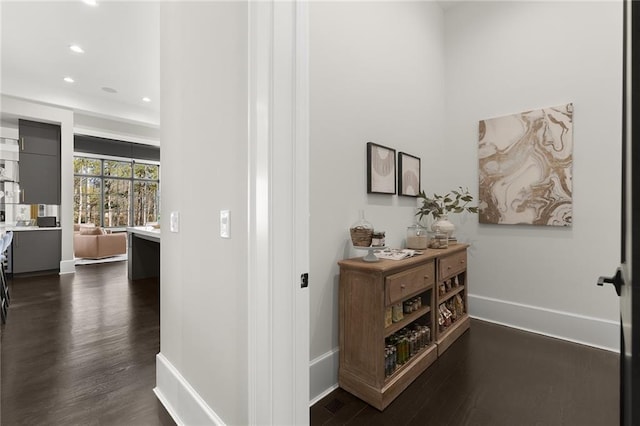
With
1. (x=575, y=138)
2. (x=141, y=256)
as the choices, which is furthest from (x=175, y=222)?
(x=141, y=256)

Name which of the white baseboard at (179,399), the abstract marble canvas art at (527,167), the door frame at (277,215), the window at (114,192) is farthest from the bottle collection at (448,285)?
the window at (114,192)

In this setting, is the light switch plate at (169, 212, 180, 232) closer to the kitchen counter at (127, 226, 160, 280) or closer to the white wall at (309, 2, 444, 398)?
the white wall at (309, 2, 444, 398)

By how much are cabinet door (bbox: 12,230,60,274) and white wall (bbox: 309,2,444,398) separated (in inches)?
233

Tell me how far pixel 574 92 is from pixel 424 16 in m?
1.61

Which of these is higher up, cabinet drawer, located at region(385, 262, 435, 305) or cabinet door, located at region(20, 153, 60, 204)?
cabinet door, located at region(20, 153, 60, 204)

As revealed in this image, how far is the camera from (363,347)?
1.86m

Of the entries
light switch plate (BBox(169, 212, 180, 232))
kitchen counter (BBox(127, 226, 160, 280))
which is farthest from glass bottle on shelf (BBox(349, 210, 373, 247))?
kitchen counter (BBox(127, 226, 160, 280))

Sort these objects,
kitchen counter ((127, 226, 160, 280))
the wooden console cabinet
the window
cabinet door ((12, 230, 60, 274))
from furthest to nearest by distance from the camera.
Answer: the window < cabinet door ((12, 230, 60, 274)) < kitchen counter ((127, 226, 160, 280)) < the wooden console cabinet

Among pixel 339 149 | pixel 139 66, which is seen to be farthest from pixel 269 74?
pixel 139 66

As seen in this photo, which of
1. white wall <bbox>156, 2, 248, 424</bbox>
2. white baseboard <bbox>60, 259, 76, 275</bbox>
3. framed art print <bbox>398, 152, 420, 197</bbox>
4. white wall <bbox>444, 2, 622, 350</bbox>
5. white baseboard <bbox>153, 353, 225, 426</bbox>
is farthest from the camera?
white baseboard <bbox>60, 259, 76, 275</bbox>

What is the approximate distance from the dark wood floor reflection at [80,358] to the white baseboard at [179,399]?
2.3 inches

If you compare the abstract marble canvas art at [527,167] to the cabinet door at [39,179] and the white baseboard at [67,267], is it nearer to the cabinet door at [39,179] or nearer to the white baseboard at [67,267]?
the white baseboard at [67,267]

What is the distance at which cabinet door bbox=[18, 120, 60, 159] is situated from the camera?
5.27 meters

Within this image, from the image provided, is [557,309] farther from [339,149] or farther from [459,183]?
[339,149]
